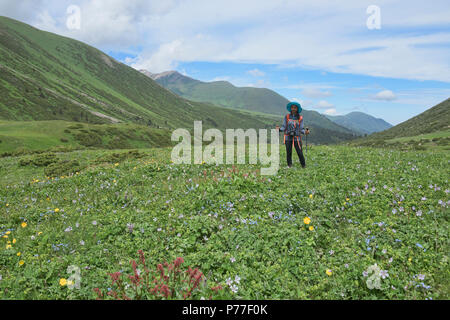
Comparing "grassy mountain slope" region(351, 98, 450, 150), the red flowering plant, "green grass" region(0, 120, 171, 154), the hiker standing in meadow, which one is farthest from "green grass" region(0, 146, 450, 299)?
"green grass" region(0, 120, 171, 154)

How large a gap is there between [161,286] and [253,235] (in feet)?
9.00

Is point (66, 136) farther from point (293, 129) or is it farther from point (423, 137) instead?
point (423, 137)

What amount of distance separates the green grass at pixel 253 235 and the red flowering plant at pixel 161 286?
0.27ft

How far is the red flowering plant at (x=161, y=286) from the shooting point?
14.9 feet

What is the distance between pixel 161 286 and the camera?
470cm

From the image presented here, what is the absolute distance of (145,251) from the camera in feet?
20.6

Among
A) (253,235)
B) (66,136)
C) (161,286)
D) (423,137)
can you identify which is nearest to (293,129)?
(253,235)

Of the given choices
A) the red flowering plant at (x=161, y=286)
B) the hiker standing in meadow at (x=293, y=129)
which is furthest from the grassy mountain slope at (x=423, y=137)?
the red flowering plant at (x=161, y=286)

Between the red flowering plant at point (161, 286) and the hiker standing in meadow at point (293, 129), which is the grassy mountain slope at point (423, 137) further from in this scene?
the red flowering plant at point (161, 286)

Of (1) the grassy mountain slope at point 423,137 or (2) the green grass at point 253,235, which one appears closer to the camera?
(2) the green grass at point 253,235

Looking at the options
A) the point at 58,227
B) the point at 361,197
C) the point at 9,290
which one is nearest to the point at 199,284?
the point at 9,290

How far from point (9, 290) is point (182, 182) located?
303 inches
